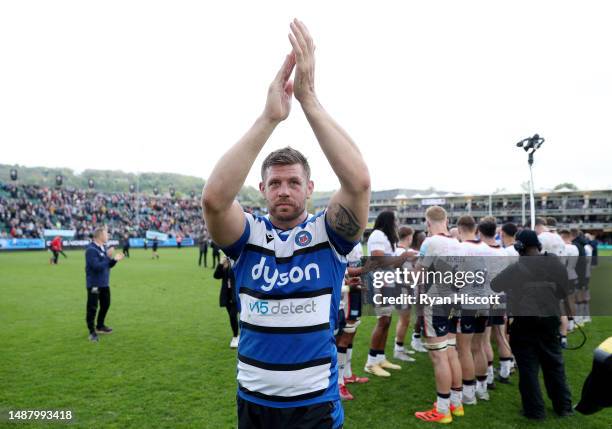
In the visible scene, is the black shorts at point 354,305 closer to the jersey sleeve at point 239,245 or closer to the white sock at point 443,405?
the white sock at point 443,405

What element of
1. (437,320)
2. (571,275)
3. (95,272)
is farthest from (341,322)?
(571,275)

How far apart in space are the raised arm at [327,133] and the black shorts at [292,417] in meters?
1.07

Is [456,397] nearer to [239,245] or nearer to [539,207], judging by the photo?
[239,245]

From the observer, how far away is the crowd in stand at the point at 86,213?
4144cm

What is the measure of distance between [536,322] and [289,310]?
15.6 feet

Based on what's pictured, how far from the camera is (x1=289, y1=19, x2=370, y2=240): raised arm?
1844 mm

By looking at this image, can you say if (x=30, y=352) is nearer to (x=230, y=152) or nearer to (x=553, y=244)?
(x=230, y=152)

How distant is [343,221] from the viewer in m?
2.08

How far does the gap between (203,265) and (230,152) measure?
24.3 metres

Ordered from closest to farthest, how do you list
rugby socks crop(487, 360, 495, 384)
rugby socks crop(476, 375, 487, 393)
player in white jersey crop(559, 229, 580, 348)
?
rugby socks crop(476, 375, 487, 393)
rugby socks crop(487, 360, 495, 384)
player in white jersey crop(559, 229, 580, 348)

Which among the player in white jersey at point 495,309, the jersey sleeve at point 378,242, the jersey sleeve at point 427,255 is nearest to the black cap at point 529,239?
the player in white jersey at point 495,309

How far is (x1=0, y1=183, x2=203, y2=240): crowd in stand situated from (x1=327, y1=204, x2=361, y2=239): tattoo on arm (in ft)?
138

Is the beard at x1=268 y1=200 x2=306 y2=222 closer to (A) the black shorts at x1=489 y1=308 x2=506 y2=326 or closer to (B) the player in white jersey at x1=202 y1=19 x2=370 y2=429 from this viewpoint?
(B) the player in white jersey at x1=202 y1=19 x2=370 y2=429

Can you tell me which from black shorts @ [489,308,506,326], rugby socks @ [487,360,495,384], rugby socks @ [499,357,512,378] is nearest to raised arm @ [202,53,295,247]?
black shorts @ [489,308,506,326]
